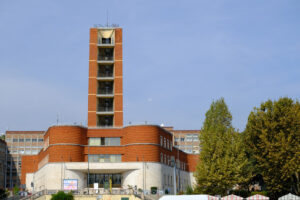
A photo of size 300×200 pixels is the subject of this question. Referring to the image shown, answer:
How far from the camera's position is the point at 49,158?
3361 inches

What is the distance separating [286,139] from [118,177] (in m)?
40.1

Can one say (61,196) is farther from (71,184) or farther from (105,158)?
(105,158)

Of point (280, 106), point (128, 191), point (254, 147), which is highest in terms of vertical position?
point (280, 106)

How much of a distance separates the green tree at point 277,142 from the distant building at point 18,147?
389 feet

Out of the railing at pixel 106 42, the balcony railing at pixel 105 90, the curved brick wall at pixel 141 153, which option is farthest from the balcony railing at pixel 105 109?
the railing at pixel 106 42

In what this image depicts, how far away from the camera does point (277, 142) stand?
5847 centimetres

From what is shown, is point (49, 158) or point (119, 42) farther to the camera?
point (119, 42)

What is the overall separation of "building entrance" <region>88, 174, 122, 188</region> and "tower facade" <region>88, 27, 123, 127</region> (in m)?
10.7

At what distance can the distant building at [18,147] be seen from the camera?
539 feet

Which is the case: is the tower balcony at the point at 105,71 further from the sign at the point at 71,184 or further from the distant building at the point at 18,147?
the distant building at the point at 18,147

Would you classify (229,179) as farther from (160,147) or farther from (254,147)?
(160,147)

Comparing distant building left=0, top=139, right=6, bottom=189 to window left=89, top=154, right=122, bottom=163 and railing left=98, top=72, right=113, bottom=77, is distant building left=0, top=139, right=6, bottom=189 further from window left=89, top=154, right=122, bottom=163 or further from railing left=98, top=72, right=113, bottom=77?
window left=89, top=154, right=122, bottom=163

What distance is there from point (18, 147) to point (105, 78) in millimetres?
85214

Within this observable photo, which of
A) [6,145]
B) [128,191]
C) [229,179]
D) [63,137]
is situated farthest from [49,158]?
[6,145]
